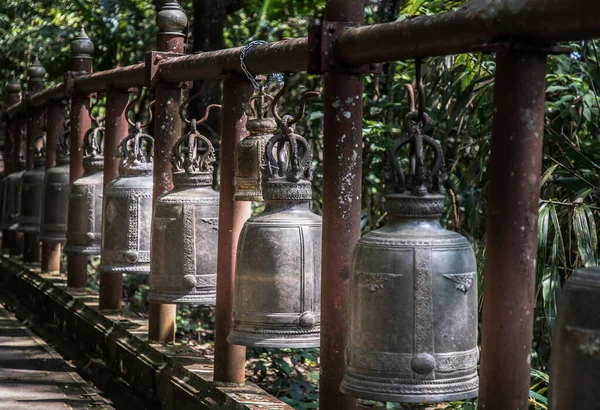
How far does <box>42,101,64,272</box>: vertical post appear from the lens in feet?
31.0

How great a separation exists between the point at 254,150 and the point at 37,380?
8.29ft

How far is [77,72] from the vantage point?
8.15m

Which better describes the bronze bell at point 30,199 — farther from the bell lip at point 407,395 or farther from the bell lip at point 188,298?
the bell lip at point 407,395

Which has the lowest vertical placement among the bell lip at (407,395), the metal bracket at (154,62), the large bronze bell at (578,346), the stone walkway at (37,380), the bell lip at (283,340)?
the stone walkway at (37,380)

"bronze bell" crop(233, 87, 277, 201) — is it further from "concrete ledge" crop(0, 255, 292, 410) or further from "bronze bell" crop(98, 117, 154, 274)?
"bronze bell" crop(98, 117, 154, 274)

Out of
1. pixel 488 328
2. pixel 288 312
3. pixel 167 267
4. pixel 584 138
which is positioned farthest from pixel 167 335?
pixel 488 328

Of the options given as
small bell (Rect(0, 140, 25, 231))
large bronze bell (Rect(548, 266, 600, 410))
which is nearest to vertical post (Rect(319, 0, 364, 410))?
large bronze bell (Rect(548, 266, 600, 410))

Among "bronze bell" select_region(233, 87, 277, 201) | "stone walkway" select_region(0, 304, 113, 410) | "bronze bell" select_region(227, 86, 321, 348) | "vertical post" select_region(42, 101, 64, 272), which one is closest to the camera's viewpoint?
"bronze bell" select_region(227, 86, 321, 348)

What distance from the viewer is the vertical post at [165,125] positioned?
5.94 metres

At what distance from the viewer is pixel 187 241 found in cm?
524

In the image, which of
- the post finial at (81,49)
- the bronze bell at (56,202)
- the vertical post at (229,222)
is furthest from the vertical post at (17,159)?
the vertical post at (229,222)

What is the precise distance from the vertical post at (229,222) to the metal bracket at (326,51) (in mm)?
1085

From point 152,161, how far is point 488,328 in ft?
12.4

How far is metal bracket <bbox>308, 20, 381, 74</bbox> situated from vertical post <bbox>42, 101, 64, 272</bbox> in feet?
19.1
